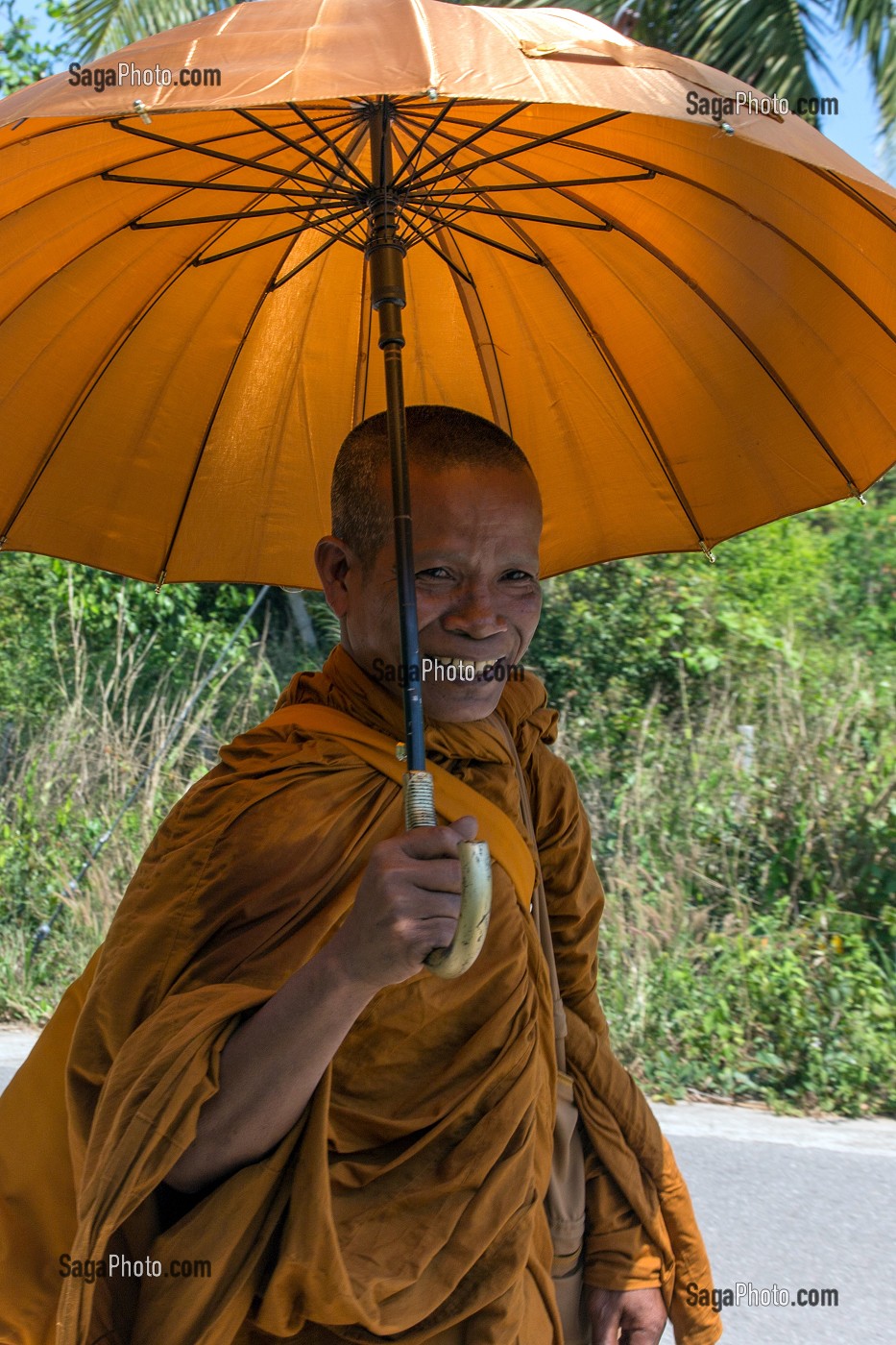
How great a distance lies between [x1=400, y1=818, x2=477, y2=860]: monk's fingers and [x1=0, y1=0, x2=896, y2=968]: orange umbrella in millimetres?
146

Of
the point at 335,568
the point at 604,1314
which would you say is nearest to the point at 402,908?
the point at 335,568

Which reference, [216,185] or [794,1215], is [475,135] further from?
[794,1215]

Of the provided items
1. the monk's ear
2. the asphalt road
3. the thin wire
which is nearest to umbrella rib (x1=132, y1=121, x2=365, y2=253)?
the monk's ear

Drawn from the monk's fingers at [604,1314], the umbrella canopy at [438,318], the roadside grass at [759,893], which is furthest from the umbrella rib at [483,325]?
the roadside grass at [759,893]

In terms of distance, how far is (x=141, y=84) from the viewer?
1.31 metres

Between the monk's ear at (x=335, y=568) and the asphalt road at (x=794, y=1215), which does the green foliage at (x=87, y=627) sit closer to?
the asphalt road at (x=794, y=1215)

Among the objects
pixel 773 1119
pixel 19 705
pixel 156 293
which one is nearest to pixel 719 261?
pixel 156 293

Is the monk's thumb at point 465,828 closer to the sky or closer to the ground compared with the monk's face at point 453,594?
closer to the ground

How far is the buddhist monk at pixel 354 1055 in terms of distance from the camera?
4.88 ft

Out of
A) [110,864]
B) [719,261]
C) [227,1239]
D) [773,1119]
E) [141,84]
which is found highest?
[719,261]

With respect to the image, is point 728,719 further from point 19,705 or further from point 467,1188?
point 467,1188

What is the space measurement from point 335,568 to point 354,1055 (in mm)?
712

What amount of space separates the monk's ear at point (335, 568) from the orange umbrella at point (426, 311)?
0.32 meters

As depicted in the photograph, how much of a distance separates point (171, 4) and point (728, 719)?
19.5 ft
